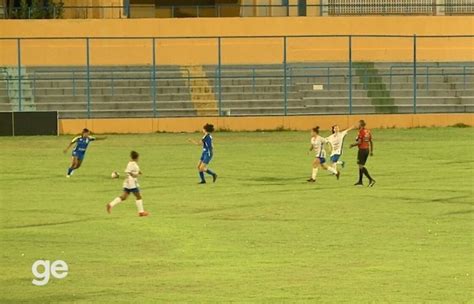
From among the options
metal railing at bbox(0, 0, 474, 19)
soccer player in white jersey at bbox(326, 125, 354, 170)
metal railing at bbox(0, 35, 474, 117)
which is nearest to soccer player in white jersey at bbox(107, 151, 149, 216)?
soccer player in white jersey at bbox(326, 125, 354, 170)

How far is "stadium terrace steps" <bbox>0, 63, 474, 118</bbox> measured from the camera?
58438 mm

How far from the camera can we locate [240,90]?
59969 mm

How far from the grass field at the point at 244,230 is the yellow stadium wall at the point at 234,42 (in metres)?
15.2

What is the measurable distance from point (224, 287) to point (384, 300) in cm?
251

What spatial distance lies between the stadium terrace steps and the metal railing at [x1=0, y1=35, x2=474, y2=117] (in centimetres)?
4

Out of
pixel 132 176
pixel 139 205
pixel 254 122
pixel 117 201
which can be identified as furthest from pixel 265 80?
pixel 132 176

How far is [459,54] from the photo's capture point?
2552 inches

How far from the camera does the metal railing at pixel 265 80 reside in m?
58.9

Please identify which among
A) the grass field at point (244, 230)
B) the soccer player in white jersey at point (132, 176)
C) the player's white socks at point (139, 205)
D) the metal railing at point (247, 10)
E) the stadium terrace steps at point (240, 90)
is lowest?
the grass field at point (244, 230)

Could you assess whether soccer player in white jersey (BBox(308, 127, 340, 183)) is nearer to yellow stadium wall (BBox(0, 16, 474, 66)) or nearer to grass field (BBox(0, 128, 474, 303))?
grass field (BBox(0, 128, 474, 303))

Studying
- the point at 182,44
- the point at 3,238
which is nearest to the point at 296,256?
the point at 3,238

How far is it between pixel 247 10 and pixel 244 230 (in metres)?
42.8

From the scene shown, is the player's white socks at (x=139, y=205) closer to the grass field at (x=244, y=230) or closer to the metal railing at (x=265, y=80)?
the grass field at (x=244, y=230)

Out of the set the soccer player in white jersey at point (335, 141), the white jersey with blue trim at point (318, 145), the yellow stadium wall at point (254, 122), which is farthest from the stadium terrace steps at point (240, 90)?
the white jersey with blue trim at point (318, 145)
